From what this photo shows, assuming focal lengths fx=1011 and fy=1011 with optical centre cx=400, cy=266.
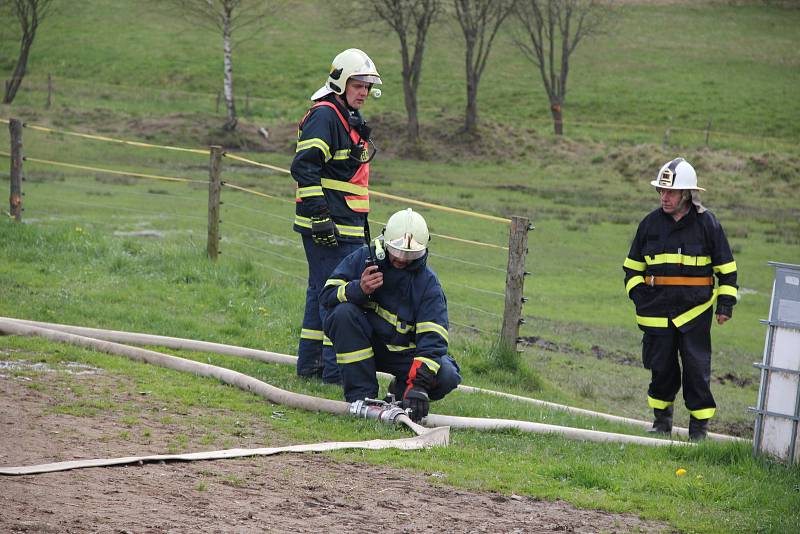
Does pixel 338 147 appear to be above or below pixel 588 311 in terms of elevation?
above

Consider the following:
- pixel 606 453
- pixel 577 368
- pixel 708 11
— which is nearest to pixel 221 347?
pixel 606 453

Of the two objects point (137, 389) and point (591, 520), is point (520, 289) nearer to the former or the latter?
point (137, 389)

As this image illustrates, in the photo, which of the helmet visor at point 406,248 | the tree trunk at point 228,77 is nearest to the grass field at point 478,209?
the tree trunk at point 228,77

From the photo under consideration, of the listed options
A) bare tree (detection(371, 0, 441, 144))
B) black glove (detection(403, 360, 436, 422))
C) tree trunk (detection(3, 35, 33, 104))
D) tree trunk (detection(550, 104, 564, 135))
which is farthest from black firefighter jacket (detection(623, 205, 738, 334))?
tree trunk (detection(3, 35, 33, 104))

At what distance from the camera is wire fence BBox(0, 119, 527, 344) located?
1420 centimetres

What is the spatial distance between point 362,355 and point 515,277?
301 cm

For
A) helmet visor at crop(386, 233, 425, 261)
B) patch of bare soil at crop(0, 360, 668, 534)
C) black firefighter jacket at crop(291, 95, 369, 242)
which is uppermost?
black firefighter jacket at crop(291, 95, 369, 242)

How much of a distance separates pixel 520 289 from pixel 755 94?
43.2m

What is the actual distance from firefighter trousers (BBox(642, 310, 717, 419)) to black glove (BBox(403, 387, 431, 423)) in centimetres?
198

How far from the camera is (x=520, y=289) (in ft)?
31.2

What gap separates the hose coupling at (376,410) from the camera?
258 inches

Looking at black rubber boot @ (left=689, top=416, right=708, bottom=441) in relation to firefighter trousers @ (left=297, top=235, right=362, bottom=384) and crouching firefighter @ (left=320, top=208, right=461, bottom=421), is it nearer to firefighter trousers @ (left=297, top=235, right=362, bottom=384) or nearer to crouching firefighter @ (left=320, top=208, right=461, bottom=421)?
crouching firefighter @ (left=320, top=208, right=461, bottom=421)

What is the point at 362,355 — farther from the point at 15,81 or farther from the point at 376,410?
the point at 15,81

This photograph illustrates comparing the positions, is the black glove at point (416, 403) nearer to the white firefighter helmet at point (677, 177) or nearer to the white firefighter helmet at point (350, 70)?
the white firefighter helmet at point (350, 70)
